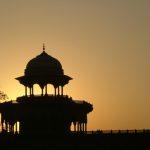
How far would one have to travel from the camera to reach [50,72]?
94188 millimetres

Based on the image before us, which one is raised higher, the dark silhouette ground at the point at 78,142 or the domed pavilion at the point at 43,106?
the domed pavilion at the point at 43,106

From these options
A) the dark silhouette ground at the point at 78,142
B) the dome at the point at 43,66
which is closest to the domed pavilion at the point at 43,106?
the dome at the point at 43,66

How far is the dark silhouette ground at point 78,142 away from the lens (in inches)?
3270

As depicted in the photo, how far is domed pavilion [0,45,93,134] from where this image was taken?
92.2m

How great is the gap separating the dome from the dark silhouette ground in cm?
1157

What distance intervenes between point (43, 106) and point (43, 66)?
4567mm

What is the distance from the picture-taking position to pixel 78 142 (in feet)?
277

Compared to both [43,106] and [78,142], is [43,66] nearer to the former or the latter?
[43,106]

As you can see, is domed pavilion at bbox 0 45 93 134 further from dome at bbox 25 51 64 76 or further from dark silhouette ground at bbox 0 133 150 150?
dark silhouette ground at bbox 0 133 150 150

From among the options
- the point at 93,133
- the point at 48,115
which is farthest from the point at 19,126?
the point at 93,133

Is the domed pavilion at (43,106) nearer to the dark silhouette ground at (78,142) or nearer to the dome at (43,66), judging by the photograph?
the dome at (43,66)

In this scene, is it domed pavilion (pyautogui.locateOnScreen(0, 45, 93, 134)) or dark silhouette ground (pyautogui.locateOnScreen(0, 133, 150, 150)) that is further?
domed pavilion (pyautogui.locateOnScreen(0, 45, 93, 134))

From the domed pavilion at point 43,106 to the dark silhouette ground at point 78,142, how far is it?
676 cm

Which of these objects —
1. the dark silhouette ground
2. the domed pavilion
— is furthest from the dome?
the dark silhouette ground
